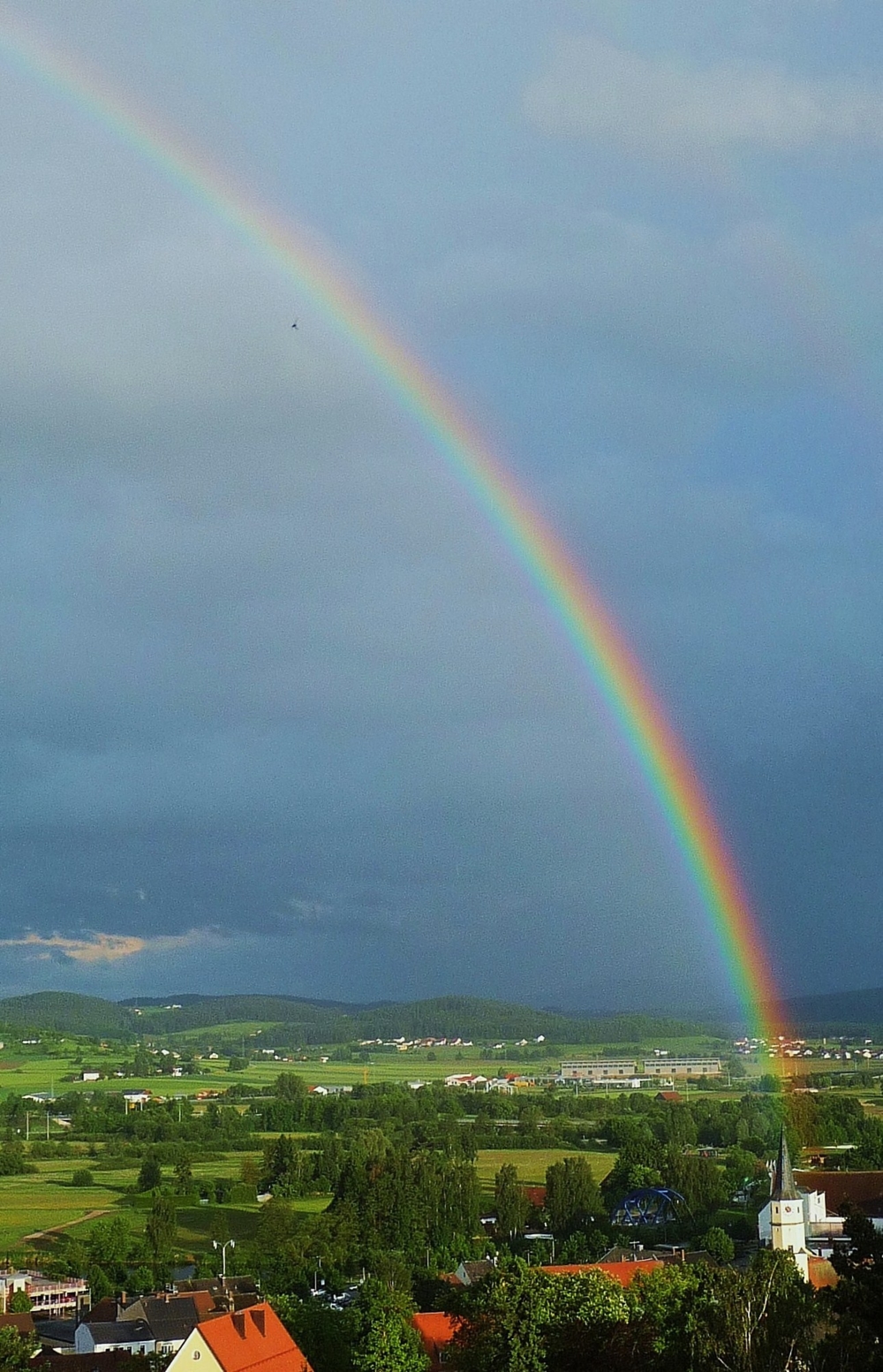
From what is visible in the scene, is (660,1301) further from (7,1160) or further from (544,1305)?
(7,1160)

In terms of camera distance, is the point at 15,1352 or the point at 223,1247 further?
the point at 223,1247

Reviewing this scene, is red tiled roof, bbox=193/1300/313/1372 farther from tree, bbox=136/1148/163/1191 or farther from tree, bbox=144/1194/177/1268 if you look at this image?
tree, bbox=136/1148/163/1191

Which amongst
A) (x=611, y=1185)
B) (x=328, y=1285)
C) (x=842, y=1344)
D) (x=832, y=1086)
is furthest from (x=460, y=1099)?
(x=842, y=1344)

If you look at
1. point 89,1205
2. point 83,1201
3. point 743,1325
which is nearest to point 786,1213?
point 743,1325

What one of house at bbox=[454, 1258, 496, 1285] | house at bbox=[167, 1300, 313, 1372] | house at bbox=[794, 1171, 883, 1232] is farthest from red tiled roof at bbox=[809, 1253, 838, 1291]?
house at bbox=[167, 1300, 313, 1372]

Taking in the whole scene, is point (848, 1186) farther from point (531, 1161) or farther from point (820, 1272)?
point (531, 1161)

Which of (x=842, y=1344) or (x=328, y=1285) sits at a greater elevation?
(x=842, y=1344)
